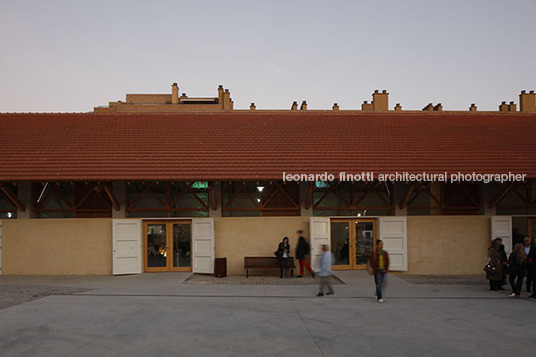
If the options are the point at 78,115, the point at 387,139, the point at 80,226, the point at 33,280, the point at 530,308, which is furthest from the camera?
the point at 78,115

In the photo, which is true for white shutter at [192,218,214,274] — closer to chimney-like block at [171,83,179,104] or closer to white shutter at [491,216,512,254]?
white shutter at [491,216,512,254]

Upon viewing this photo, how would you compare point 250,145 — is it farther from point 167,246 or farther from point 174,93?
point 174,93

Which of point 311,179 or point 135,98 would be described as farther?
point 135,98

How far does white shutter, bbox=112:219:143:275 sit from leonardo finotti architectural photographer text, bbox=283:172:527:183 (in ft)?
18.8

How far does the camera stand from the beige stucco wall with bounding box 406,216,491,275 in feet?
52.1

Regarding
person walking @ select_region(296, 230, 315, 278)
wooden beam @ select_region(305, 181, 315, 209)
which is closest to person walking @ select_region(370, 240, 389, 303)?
person walking @ select_region(296, 230, 315, 278)

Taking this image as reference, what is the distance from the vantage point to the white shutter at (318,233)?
15.4m

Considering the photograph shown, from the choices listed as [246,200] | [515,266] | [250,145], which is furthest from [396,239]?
[250,145]

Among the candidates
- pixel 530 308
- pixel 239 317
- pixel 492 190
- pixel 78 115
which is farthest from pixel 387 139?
pixel 78 115

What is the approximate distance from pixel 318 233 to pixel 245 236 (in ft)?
8.75

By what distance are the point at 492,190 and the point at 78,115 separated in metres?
18.1

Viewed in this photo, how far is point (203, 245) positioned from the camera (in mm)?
15492

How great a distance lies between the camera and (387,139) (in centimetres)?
1769

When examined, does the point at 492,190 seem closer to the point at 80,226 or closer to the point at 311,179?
the point at 311,179
